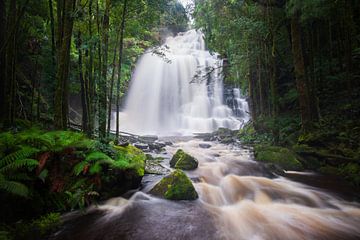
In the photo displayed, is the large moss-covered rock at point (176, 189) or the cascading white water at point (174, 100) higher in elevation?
the cascading white water at point (174, 100)

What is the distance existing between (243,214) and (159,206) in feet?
5.97

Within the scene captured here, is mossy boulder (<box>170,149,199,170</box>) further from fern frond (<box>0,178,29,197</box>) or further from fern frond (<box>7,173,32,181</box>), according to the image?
fern frond (<box>0,178,29,197</box>)

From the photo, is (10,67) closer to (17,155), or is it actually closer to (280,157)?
(17,155)

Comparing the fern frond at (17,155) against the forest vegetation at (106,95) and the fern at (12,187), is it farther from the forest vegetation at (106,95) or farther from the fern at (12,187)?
the fern at (12,187)

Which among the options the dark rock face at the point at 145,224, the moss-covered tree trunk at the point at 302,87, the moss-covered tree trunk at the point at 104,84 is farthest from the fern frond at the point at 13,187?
the moss-covered tree trunk at the point at 302,87

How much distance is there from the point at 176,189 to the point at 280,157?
4697 mm

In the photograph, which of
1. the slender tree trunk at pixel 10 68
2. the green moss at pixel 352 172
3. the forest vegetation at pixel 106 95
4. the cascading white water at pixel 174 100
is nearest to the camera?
the forest vegetation at pixel 106 95

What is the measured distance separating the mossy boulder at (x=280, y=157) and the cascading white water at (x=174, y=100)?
1449cm

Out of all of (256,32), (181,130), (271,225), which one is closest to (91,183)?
(271,225)

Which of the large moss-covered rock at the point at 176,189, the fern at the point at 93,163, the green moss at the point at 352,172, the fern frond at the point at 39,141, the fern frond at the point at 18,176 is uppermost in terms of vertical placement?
the fern frond at the point at 39,141

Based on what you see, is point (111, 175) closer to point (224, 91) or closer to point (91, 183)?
point (91, 183)

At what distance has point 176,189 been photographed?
5836 millimetres

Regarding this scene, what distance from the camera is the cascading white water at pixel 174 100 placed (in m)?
26.2

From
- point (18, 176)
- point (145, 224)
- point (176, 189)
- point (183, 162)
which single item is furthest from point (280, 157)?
point (18, 176)
